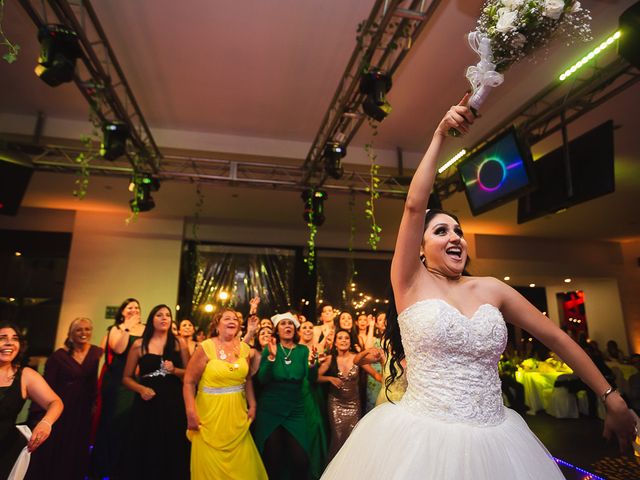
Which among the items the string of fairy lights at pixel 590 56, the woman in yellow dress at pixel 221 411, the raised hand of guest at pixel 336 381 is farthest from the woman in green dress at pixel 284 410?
the string of fairy lights at pixel 590 56

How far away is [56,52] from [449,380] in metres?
3.96

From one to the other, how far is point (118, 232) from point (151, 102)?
4254 millimetres

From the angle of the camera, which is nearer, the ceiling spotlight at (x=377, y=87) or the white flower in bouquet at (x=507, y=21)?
the white flower in bouquet at (x=507, y=21)

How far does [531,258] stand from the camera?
11.1m

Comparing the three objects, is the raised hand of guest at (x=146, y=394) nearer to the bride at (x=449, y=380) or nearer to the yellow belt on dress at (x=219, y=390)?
the yellow belt on dress at (x=219, y=390)

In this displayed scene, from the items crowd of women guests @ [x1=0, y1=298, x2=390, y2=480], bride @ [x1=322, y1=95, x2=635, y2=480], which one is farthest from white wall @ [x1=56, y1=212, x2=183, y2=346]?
bride @ [x1=322, y1=95, x2=635, y2=480]

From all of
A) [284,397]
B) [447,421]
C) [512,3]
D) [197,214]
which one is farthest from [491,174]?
[197,214]

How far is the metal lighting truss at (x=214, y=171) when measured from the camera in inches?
241

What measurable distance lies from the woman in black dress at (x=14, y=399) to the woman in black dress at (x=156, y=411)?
120 centimetres

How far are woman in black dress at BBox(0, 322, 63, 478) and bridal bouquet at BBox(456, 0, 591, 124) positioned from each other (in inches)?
112

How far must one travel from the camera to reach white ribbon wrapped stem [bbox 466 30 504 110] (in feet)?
3.98

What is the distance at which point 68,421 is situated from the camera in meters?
3.79

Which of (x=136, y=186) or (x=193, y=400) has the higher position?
(x=136, y=186)

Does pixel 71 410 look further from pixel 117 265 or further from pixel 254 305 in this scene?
pixel 117 265
